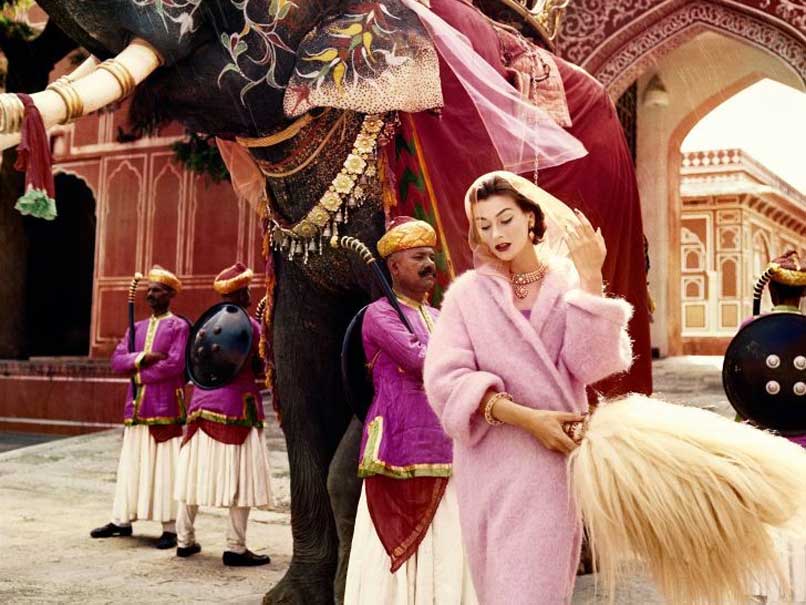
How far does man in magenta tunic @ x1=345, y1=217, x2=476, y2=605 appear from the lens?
266 cm

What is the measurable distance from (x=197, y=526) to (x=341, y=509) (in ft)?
9.01

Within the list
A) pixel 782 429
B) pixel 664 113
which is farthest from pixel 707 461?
pixel 664 113

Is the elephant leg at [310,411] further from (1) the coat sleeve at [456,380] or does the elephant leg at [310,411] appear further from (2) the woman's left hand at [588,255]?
(2) the woman's left hand at [588,255]

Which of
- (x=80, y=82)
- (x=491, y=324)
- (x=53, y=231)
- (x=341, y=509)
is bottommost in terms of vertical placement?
(x=341, y=509)

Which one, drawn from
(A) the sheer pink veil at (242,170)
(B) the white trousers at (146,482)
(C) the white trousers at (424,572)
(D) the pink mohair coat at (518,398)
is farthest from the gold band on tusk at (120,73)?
(B) the white trousers at (146,482)

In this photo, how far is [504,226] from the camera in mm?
2082

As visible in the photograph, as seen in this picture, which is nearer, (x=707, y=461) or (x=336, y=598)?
(x=707, y=461)

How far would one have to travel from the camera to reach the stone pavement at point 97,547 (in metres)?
3.80

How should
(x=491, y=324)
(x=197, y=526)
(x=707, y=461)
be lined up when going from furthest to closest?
(x=197, y=526)
(x=491, y=324)
(x=707, y=461)

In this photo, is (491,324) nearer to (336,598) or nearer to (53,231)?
(336,598)

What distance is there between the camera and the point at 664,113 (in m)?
14.4

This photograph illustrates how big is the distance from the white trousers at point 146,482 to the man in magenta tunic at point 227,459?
41 centimetres

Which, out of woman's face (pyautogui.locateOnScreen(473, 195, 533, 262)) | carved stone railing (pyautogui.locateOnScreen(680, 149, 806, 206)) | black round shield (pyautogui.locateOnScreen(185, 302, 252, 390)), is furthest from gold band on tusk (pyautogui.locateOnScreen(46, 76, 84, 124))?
carved stone railing (pyautogui.locateOnScreen(680, 149, 806, 206))

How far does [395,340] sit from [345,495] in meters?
0.62
